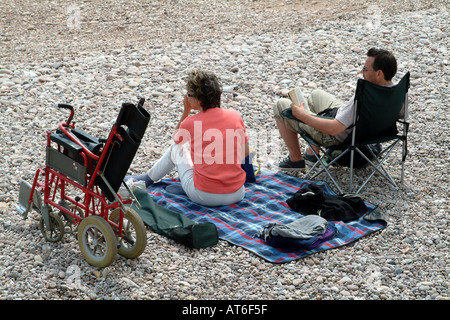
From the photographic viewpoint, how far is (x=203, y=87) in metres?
4.62

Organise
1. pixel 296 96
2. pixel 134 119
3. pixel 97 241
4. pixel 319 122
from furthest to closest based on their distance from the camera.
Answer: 1. pixel 296 96
2. pixel 319 122
3. pixel 97 241
4. pixel 134 119

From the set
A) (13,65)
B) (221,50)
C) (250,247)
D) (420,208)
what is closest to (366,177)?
(420,208)

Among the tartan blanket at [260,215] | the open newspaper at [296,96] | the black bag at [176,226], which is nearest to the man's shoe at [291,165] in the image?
the tartan blanket at [260,215]

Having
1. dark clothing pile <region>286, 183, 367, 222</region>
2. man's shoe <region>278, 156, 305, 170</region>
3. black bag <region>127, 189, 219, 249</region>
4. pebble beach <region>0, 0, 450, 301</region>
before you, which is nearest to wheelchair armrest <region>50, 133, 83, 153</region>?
pebble beach <region>0, 0, 450, 301</region>

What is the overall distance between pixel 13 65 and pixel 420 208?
572 cm

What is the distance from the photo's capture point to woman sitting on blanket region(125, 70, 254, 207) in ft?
15.3

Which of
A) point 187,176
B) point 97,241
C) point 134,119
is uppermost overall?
point 134,119

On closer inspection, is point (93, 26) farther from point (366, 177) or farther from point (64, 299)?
point (64, 299)

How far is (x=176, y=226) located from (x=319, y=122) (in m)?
1.53

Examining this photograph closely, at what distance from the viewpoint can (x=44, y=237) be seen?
14.1 feet

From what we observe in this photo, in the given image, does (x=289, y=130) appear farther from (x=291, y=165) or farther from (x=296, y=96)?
(x=296, y=96)

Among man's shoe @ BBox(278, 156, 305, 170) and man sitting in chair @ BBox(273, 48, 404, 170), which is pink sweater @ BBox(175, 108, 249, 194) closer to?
man sitting in chair @ BBox(273, 48, 404, 170)

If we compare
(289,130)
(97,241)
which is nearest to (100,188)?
(97,241)

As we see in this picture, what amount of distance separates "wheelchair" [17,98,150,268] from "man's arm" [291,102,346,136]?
1745 mm
